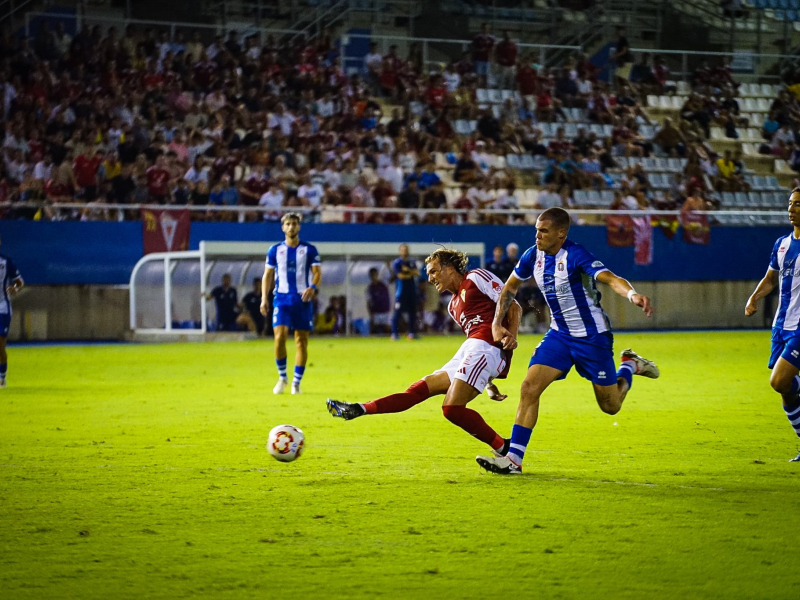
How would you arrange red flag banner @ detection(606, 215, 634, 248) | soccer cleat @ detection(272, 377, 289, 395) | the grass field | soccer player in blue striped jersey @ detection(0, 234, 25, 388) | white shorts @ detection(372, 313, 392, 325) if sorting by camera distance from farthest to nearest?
red flag banner @ detection(606, 215, 634, 248), white shorts @ detection(372, 313, 392, 325), soccer player in blue striped jersey @ detection(0, 234, 25, 388), soccer cleat @ detection(272, 377, 289, 395), the grass field

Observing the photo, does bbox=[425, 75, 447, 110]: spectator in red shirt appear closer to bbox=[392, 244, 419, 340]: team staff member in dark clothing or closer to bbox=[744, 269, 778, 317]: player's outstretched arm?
bbox=[392, 244, 419, 340]: team staff member in dark clothing

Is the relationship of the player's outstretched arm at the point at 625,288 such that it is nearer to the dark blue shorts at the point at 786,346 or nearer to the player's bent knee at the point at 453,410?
the player's bent knee at the point at 453,410

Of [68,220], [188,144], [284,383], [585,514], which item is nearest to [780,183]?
[188,144]

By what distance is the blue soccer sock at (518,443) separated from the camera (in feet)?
26.2

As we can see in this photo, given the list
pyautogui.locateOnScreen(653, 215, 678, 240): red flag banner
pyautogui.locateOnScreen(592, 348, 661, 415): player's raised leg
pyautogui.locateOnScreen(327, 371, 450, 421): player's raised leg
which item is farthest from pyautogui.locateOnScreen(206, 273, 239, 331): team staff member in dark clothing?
pyautogui.locateOnScreen(592, 348, 661, 415): player's raised leg

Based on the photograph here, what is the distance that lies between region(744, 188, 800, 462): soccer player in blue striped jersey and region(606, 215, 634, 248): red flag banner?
22561 millimetres

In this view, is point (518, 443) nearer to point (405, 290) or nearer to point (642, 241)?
point (405, 290)

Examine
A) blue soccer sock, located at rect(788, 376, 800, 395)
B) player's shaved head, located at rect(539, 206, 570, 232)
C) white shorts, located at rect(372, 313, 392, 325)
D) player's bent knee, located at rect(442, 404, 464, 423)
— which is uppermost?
player's shaved head, located at rect(539, 206, 570, 232)

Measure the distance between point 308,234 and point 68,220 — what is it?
19.4 ft

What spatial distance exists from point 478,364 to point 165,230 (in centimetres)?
2034

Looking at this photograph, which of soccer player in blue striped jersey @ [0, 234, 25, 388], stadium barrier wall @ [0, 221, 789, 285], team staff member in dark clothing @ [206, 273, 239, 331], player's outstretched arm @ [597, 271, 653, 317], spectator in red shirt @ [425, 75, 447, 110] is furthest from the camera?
spectator in red shirt @ [425, 75, 447, 110]

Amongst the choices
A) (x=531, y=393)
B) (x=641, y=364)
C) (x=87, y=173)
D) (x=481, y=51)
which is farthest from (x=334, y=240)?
(x=531, y=393)

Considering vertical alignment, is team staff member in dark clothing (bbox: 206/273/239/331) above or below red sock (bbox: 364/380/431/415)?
below

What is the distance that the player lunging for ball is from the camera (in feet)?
26.8
